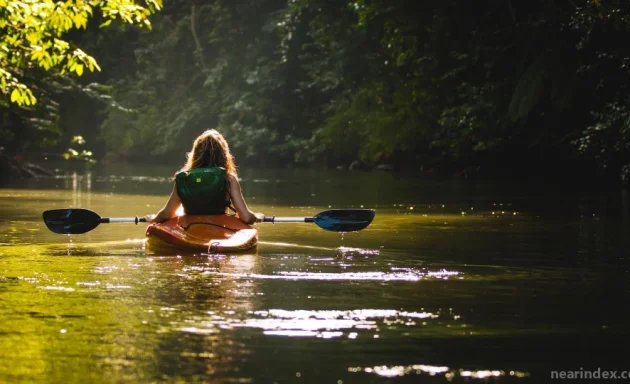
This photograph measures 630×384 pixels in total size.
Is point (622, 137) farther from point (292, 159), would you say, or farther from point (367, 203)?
point (292, 159)

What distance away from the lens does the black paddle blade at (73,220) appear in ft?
49.4

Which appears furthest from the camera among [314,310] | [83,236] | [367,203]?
[367,203]

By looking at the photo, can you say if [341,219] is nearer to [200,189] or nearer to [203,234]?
[200,189]

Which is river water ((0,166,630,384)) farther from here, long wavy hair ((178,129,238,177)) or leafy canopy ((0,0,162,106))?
leafy canopy ((0,0,162,106))

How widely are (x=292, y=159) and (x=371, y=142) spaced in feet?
48.7

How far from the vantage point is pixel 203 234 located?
13.9 meters

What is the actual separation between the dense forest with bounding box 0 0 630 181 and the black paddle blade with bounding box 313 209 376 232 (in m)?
3.57

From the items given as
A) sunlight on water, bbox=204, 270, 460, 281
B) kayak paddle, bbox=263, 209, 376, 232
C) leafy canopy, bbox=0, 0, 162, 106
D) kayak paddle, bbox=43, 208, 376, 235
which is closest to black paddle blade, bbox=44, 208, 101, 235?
kayak paddle, bbox=43, 208, 376, 235

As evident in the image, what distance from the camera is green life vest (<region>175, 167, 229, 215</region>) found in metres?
14.3

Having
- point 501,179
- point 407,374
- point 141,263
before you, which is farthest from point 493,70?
point 407,374

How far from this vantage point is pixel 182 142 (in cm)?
7212

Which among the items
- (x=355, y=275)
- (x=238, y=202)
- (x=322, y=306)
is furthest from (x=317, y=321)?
(x=238, y=202)

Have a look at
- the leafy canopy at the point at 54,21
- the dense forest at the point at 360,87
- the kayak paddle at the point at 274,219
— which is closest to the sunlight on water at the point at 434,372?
the kayak paddle at the point at 274,219

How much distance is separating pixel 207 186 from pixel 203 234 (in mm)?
687
